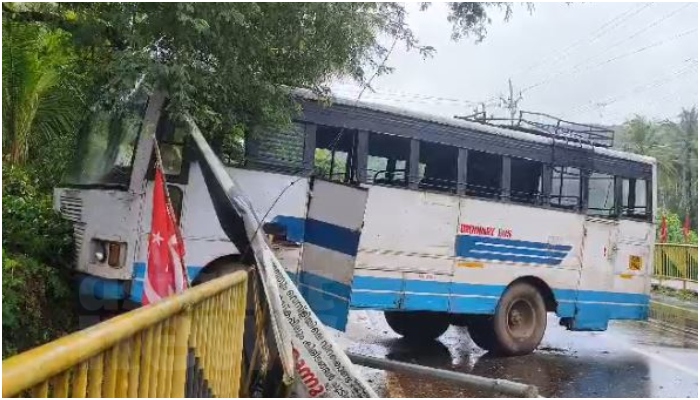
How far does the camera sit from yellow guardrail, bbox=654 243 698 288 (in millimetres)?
18984

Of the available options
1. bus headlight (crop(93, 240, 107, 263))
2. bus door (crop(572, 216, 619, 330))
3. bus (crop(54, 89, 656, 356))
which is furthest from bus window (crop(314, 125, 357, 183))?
bus door (crop(572, 216, 619, 330))

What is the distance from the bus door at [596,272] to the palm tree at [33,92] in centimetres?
674

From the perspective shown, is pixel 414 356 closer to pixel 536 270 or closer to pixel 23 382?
pixel 536 270

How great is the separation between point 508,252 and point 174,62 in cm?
514

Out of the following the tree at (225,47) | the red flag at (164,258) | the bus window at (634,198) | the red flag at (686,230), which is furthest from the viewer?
the red flag at (686,230)

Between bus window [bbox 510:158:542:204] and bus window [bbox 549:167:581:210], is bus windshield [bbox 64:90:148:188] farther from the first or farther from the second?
bus window [bbox 549:167:581:210]

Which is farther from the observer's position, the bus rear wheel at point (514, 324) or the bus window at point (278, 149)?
the bus rear wheel at point (514, 324)

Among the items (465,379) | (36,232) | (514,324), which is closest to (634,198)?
(514,324)

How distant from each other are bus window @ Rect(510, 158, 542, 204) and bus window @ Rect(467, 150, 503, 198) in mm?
222

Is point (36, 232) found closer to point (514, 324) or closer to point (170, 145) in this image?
point (170, 145)

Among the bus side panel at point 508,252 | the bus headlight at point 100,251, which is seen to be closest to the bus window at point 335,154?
the bus side panel at point 508,252

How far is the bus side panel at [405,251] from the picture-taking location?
24.2ft

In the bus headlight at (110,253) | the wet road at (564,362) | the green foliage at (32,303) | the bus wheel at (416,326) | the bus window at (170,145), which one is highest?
the bus window at (170,145)

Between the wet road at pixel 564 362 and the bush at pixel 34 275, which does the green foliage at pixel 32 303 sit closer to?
the bush at pixel 34 275
